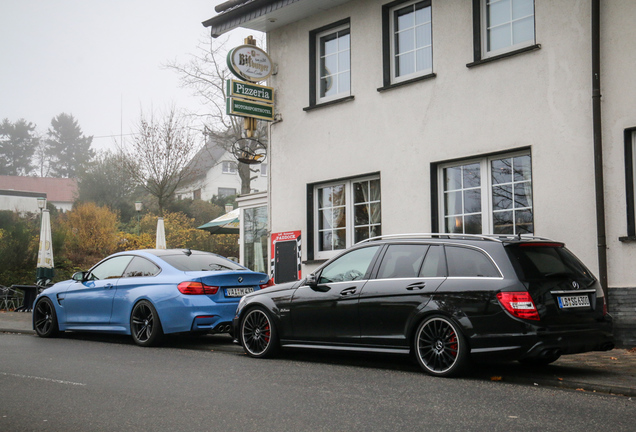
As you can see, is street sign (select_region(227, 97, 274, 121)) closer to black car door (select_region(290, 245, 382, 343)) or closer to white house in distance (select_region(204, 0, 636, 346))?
white house in distance (select_region(204, 0, 636, 346))

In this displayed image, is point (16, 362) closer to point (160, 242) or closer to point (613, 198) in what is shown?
point (613, 198)

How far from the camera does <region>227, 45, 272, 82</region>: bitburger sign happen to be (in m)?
15.1

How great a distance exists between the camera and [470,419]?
5637 millimetres

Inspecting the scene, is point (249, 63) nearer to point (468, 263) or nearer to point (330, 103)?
point (330, 103)

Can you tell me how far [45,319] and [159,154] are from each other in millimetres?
20964

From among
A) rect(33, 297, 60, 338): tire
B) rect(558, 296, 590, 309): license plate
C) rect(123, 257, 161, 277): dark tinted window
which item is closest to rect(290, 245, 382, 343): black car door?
rect(558, 296, 590, 309): license plate

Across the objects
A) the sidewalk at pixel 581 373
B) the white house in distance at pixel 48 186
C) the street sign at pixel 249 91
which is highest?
the white house in distance at pixel 48 186

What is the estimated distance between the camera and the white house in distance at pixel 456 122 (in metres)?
10.8

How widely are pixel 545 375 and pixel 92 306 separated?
7.53 metres

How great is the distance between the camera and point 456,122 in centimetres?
1282

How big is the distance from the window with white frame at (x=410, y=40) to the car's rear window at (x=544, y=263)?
6.29m

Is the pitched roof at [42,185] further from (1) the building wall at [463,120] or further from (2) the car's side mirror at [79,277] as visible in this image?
(2) the car's side mirror at [79,277]

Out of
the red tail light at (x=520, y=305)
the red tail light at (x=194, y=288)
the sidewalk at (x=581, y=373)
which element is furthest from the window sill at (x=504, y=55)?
the red tail light at (x=194, y=288)

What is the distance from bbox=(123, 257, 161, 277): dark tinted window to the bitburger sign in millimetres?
4945
